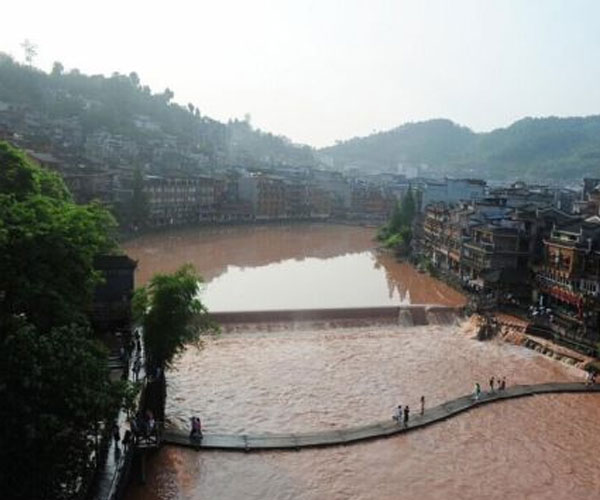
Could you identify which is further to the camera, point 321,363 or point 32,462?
point 321,363

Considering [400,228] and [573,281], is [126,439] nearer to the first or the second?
[573,281]

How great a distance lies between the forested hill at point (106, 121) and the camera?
330 ft

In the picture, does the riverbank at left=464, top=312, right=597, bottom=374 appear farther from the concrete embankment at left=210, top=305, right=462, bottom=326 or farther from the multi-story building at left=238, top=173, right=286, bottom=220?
the multi-story building at left=238, top=173, right=286, bottom=220

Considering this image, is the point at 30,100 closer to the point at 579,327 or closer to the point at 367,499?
the point at 579,327

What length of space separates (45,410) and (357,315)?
27529 mm

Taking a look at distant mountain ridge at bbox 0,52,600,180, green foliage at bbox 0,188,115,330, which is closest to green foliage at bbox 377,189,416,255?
distant mountain ridge at bbox 0,52,600,180

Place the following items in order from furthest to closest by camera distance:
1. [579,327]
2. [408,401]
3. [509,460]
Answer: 1. [579,327]
2. [408,401]
3. [509,460]

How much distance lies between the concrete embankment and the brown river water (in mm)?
1009

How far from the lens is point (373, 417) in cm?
2564

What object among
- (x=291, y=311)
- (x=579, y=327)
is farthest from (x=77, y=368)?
(x=579, y=327)

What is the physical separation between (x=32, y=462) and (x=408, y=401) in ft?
57.5

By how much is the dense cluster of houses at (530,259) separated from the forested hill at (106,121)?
51089mm

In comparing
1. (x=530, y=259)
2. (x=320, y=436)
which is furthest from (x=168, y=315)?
(x=530, y=259)

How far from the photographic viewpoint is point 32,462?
1295 centimetres
